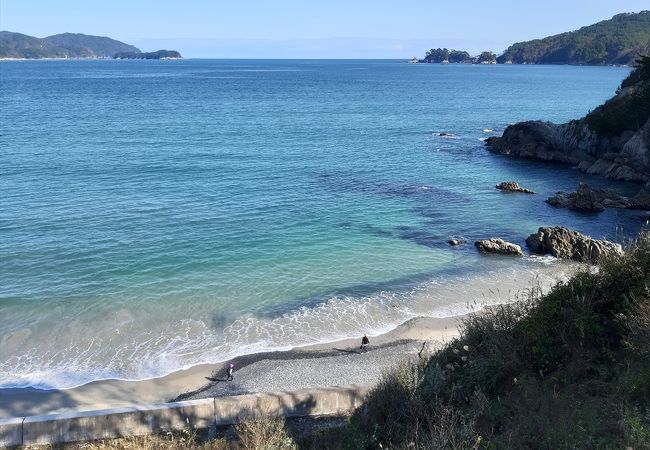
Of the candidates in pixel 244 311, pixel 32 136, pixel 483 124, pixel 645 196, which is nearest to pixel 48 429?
pixel 244 311

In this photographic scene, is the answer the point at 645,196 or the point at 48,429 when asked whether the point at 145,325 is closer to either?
the point at 48,429

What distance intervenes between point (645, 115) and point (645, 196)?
15466 millimetres

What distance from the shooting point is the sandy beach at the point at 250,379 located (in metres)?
16.2

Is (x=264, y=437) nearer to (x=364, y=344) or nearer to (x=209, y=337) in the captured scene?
(x=364, y=344)

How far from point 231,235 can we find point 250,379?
44.0 ft

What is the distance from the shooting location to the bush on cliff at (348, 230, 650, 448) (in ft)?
29.5

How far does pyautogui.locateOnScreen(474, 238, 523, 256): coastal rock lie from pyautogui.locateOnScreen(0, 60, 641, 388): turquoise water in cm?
73

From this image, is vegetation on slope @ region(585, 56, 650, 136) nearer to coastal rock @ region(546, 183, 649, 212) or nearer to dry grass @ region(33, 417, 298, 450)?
coastal rock @ region(546, 183, 649, 212)

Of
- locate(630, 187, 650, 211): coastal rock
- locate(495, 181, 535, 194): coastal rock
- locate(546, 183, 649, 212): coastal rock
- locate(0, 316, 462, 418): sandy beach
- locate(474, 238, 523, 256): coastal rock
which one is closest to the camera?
locate(0, 316, 462, 418): sandy beach

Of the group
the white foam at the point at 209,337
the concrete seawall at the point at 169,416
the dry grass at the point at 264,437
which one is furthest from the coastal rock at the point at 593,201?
the dry grass at the point at 264,437

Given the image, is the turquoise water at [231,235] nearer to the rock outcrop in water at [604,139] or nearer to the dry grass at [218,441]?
the rock outcrop in water at [604,139]

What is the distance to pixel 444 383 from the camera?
11125 mm

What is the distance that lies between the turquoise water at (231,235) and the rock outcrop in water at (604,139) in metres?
2.35

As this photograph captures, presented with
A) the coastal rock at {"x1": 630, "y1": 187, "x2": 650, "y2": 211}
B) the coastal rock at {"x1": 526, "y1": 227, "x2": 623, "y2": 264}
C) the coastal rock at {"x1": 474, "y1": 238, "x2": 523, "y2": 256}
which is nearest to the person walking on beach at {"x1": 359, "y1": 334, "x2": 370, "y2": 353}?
the coastal rock at {"x1": 474, "y1": 238, "x2": 523, "y2": 256}
